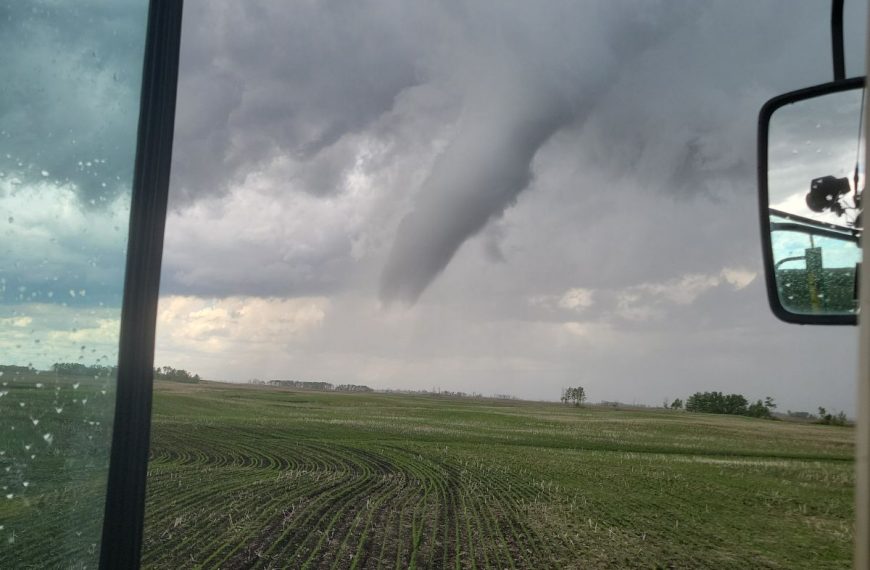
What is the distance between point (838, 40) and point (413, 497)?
3819mm

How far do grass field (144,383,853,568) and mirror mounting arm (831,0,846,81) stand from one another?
2748mm

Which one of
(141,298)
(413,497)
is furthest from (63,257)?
(413,497)

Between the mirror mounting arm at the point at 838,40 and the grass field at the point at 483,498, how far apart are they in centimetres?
275

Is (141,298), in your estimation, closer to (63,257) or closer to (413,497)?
(63,257)

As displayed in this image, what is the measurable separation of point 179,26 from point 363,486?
3954mm

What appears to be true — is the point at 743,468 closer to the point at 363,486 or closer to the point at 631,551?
the point at 631,551

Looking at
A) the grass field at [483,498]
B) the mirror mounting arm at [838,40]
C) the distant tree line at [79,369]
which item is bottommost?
the grass field at [483,498]

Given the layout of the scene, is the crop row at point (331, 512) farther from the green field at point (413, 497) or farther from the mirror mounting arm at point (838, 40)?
the mirror mounting arm at point (838, 40)

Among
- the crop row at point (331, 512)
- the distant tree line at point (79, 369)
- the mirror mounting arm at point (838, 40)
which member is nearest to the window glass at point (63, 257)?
the distant tree line at point (79, 369)

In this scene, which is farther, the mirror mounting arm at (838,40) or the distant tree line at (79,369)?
the distant tree line at (79,369)

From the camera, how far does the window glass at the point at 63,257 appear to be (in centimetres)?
52

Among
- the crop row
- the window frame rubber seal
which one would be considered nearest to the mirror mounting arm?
the window frame rubber seal

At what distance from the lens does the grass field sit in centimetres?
294

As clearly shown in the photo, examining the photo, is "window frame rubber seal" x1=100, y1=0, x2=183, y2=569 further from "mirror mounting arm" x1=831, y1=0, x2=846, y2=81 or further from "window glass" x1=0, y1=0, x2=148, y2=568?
"mirror mounting arm" x1=831, y1=0, x2=846, y2=81
